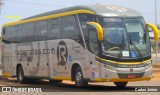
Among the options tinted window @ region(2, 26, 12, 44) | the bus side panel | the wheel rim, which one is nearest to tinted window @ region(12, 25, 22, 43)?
tinted window @ region(2, 26, 12, 44)

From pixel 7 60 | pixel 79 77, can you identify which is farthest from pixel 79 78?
pixel 7 60

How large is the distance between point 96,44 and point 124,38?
1.18 m

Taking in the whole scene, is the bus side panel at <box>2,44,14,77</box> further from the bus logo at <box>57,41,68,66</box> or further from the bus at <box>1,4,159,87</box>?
the bus logo at <box>57,41,68,66</box>

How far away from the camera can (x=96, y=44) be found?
722 inches

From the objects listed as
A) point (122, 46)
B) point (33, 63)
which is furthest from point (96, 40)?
point (33, 63)

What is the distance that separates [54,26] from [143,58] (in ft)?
18.2

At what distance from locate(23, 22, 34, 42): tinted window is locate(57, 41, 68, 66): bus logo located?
379 centimetres

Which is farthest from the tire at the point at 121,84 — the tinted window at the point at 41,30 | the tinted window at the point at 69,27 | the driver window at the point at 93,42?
the tinted window at the point at 41,30

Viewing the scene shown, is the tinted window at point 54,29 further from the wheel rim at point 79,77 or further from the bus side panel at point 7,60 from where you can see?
the bus side panel at point 7,60

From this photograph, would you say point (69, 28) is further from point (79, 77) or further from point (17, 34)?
point (17, 34)

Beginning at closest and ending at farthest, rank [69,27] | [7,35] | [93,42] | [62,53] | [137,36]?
[93,42] < [137,36] < [69,27] < [62,53] < [7,35]

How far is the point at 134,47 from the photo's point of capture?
18.4 metres

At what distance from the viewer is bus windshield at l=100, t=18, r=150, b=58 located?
18.1 meters

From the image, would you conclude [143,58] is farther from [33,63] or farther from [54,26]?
[33,63]
